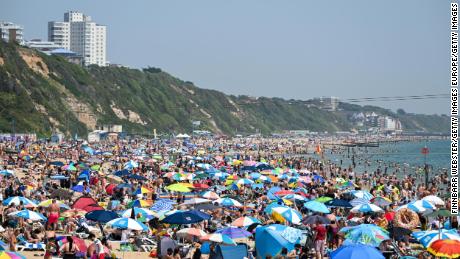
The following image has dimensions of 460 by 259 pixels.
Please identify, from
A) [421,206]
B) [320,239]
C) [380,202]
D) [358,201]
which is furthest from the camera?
[380,202]

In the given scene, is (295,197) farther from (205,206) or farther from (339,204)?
(205,206)

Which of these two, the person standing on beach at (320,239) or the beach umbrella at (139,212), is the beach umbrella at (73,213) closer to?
the beach umbrella at (139,212)

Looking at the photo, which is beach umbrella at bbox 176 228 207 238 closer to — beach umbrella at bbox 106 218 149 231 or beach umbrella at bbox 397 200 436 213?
beach umbrella at bbox 106 218 149 231

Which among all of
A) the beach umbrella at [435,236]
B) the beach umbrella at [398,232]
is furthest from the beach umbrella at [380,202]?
the beach umbrella at [435,236]

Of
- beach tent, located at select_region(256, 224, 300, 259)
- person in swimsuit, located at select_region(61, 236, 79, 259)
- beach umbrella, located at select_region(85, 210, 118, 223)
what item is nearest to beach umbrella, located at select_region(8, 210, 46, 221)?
beach umbrella, located at select_region(85, 210, 118, 223)

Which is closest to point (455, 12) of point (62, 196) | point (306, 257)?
point (306, 257)

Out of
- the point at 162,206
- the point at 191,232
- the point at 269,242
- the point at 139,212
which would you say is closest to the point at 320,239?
the point at 269,242
